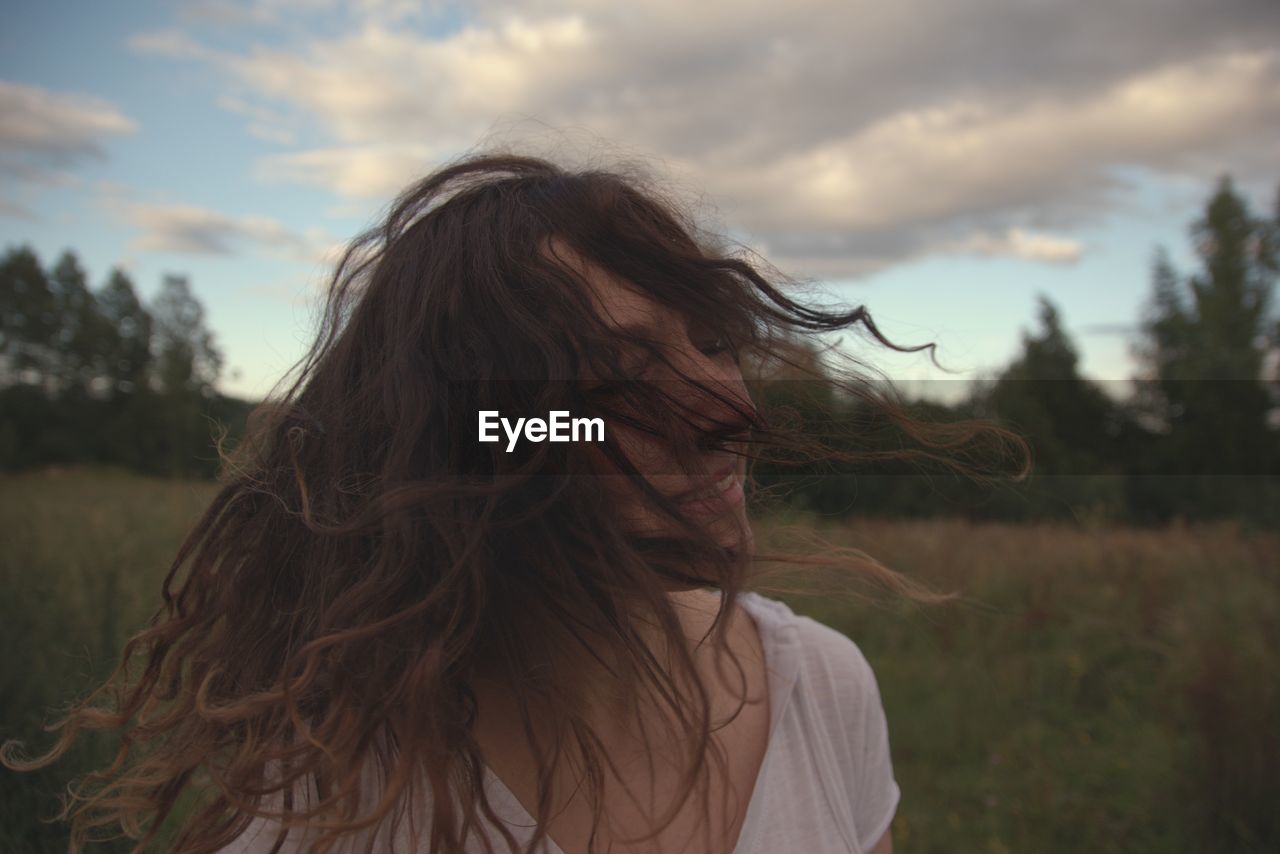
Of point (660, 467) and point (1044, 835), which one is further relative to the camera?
point (1044, 835)

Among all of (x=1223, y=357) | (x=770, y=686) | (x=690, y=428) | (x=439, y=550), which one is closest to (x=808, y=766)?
(x=770, y=686)

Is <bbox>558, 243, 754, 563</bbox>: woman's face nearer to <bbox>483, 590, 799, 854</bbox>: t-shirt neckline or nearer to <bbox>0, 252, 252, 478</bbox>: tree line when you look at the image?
<bbox>483, 590, 799, 854</bbox>: t-shirt neckline

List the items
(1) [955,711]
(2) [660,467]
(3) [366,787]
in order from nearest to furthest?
(3) [366,787]
(2) [660,467]
(1) [955,711]

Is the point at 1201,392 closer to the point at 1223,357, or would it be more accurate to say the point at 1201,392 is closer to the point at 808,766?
the point at 1223,357

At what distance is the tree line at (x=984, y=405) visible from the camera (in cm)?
196

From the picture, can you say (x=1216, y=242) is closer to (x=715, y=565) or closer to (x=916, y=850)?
(x=916, y=850)

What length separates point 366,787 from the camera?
1.15 metres

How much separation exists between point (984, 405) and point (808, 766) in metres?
1.26

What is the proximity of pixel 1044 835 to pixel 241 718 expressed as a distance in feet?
12.2

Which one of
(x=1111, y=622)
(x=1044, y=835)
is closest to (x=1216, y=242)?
(x=1111, y=622)

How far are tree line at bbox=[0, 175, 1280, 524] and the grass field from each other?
0.39 metres

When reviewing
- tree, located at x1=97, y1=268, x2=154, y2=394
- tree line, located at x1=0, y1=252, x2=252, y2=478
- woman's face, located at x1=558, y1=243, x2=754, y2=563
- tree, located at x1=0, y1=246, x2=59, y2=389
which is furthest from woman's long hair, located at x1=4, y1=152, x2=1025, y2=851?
tree, located at x1=0, y1=246, x2=59, y2=389

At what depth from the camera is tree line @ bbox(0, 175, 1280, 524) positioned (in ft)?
6.43

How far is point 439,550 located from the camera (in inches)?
45.9
